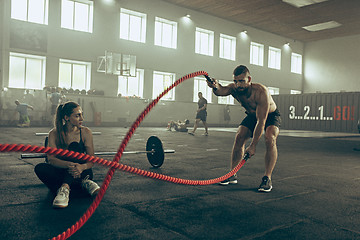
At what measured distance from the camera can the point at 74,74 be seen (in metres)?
16.7

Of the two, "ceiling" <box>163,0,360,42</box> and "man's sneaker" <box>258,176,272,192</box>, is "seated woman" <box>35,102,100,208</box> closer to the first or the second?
"man's sneaker" <box>258,176,272,192</box>

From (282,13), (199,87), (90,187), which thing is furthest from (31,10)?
(90,187)

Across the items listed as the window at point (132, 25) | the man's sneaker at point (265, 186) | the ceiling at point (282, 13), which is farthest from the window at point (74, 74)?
the man's sneaker at point (265, 186)

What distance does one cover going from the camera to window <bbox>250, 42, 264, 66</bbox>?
78.3 ft

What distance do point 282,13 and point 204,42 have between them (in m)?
5.05

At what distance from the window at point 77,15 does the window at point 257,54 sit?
1202cm

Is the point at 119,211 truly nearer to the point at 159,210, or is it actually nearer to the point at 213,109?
the point at 159,210

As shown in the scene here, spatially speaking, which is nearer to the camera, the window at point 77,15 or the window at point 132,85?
the window at point 77,15

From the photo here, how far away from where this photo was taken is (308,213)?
2.56m

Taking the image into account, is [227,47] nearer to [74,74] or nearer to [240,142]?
[74,74]

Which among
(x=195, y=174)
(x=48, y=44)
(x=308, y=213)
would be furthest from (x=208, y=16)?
(x=308, y=213)

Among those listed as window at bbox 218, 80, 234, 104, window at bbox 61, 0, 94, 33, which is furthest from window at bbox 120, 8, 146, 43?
window at bbox 218, 80, 234, 104

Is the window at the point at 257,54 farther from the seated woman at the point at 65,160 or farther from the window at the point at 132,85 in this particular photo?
the seated woman at the point at 65,160

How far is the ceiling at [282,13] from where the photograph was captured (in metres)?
18.4
